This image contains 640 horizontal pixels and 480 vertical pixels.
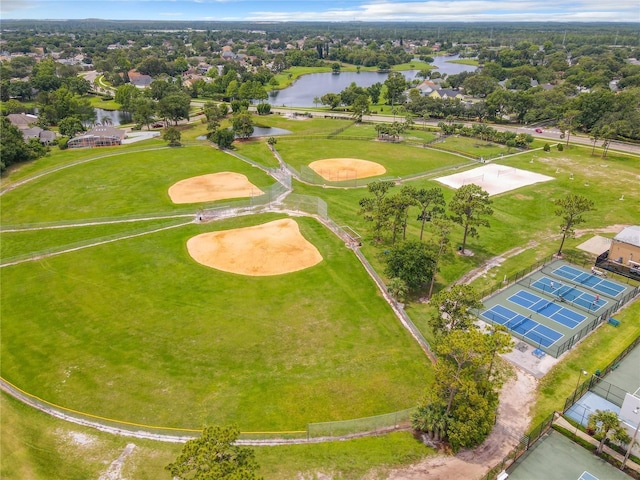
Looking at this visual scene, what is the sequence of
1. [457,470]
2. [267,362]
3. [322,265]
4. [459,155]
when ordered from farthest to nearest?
1. [459,155]
2. [322,265]
3. [267,362]
4. [457,470]

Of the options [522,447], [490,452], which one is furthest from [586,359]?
[490,452]

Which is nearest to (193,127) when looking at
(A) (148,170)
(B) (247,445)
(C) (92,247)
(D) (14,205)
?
(A) (148,170)

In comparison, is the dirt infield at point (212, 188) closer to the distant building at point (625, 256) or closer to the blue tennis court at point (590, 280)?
the blue tennis court at point (590, 280)

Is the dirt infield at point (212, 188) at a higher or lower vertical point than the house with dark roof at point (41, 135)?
lower

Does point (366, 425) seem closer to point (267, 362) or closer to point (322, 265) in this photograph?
point (267, 362)

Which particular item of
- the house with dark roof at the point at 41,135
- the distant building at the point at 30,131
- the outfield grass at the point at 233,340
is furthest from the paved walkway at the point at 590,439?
the house with dark roof at the point at 41,135
